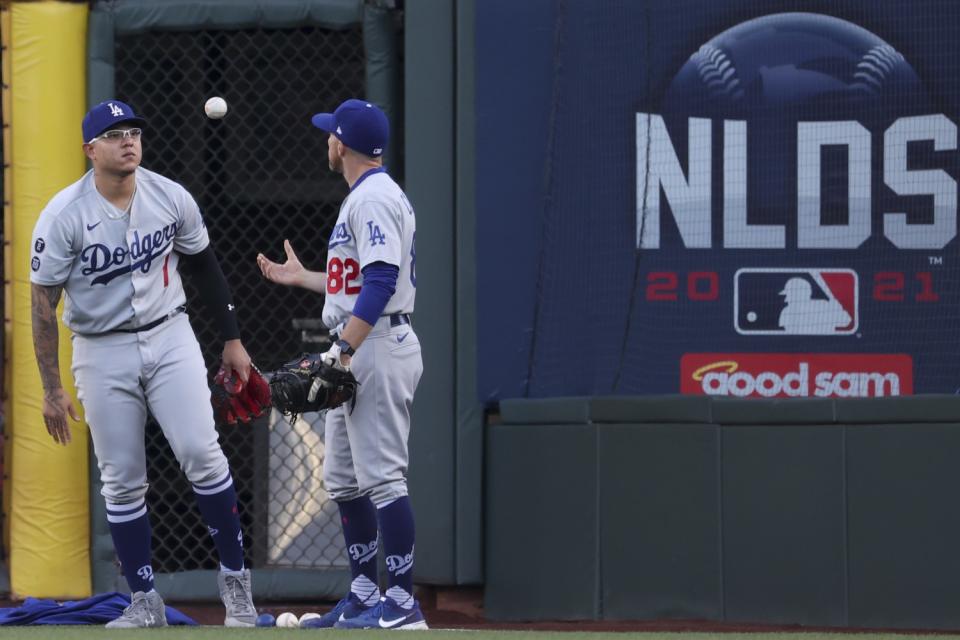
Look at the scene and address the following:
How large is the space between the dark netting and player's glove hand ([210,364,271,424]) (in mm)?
1306

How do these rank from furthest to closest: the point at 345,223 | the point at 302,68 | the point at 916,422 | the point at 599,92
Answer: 1. the point at 302,68
2. the point at 599,92
3. the point at 916,422
4. the point at 345,223

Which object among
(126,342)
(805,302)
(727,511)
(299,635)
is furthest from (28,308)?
(805,302)

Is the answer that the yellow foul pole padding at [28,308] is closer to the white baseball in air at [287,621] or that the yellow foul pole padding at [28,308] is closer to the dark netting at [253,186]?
the dark netting at [253,186]

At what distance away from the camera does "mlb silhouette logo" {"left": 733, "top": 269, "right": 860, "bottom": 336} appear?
19.8 feet

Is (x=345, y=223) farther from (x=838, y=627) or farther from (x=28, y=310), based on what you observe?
(x=838, y=627)

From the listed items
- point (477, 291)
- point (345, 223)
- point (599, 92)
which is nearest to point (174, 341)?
point (345, 223)

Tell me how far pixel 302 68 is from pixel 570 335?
1893mm

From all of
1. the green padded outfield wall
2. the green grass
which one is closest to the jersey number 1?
the green grass

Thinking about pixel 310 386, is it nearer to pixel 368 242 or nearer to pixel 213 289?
pixel 368 242

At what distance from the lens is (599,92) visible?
6.15 m

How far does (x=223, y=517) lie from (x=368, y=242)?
3.51ft

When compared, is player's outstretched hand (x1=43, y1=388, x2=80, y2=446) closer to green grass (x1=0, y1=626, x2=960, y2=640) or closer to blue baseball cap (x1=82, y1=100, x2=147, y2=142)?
green grass (x1=0, y1=626, x2=960, y2=640)

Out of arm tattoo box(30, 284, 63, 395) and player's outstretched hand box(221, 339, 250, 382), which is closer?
arm tattoo box(30, 284, 63, 395)

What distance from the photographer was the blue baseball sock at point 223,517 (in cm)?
505
